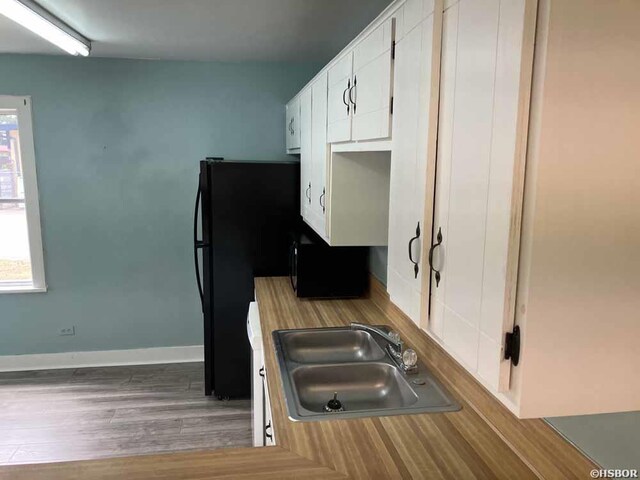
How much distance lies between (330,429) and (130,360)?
328 cm

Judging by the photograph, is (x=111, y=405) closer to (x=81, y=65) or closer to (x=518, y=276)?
(x=81, y=65)

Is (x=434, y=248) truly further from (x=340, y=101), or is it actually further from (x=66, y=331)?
(x=66, y=331)

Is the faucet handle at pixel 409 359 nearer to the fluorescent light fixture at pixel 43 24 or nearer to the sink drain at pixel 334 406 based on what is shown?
the sink drain at pixel 334 406

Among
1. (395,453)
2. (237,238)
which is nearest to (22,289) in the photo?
(237,238)

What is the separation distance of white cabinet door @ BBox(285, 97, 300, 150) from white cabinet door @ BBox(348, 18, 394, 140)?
147cm

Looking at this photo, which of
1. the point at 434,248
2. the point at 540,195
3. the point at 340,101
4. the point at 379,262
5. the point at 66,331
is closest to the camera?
the point at 540,195

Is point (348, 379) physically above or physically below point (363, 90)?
below

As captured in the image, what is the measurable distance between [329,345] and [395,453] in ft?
3.49

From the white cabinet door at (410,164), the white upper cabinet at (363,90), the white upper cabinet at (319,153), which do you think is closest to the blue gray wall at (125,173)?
the white upper cabinet at (319,153)

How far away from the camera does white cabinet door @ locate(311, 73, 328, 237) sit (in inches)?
101

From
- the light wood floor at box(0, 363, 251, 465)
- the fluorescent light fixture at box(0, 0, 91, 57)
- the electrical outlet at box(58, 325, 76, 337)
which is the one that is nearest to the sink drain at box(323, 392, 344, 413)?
the light wood floor at box(0, 363, 251, 465)

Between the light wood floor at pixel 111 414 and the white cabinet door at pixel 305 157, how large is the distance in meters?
1.53

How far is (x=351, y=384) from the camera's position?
2.05 meters

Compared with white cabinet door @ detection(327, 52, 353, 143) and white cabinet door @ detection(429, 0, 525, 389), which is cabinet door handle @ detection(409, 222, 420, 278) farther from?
white cabinet door @ detection(327, 52, 353, 143)
